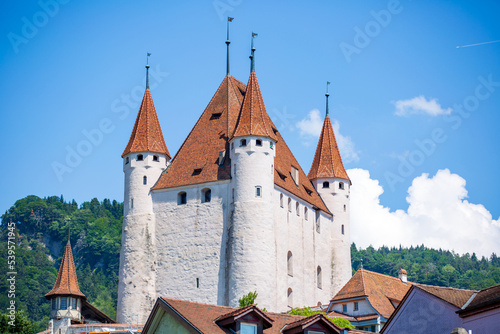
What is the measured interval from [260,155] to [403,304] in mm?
36741

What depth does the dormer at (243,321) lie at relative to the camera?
42875mm

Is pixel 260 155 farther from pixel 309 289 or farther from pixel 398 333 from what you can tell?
pixel 398 333

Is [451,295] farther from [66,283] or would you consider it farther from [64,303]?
[66,283]

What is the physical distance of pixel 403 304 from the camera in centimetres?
4488

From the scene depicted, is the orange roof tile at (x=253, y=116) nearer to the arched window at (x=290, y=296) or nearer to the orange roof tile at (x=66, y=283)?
the arched window at (x=290, y=296)

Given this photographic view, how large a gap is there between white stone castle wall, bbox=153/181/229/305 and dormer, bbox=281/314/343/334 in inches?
1345

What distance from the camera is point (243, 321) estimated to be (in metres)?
43.1

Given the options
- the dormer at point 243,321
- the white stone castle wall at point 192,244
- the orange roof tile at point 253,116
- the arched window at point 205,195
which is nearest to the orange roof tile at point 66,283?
the white stone castle wall at point 192,244

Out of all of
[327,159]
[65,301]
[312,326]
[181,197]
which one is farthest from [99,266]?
[312,326]

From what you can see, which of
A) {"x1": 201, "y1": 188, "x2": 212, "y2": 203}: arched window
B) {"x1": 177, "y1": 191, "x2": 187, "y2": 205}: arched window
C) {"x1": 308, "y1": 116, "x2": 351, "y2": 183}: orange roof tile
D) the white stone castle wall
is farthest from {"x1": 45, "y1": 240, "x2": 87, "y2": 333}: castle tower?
{"x1": 308, "y1": 116, "x2": 351, "y2": 183}: orange roof tile

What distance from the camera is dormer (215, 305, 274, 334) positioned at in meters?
42.9

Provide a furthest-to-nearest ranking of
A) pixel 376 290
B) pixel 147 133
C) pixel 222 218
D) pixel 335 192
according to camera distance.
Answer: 1. pixel 335 192
2. pixel 147 133
3. pixel 222 218
4. pixel 376 290

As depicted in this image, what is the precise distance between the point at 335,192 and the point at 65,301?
2807 centimetres

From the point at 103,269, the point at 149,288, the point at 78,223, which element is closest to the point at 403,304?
the point at 149,288
